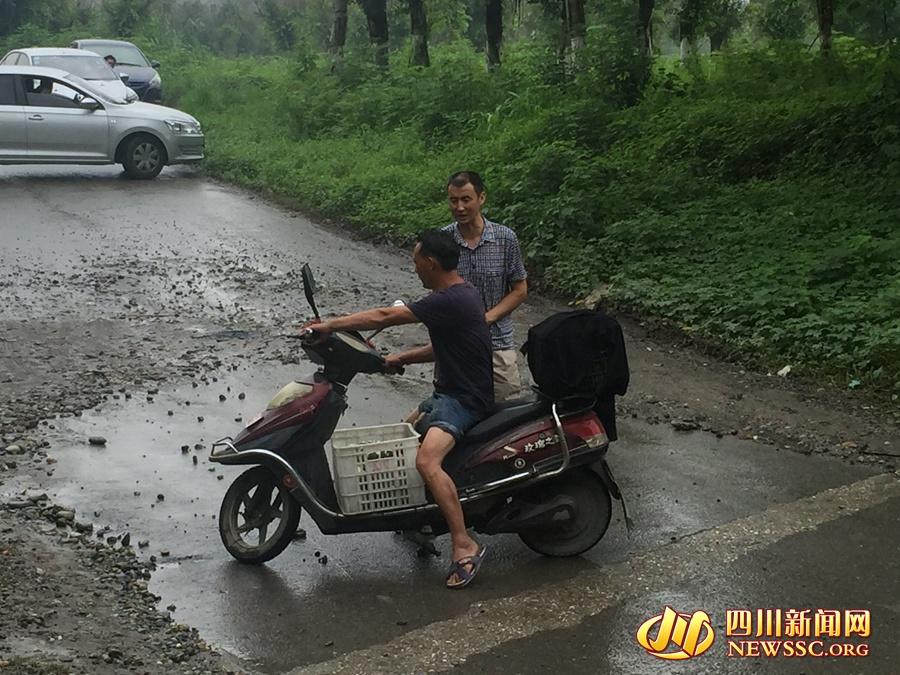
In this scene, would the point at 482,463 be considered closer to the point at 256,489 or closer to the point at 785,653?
the point at 256,489

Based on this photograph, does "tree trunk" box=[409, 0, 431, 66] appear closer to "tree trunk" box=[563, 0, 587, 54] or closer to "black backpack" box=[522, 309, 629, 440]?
"tree trunk" box=[563, 0, 587, 54]

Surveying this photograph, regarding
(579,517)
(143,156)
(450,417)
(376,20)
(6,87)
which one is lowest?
(579,517)

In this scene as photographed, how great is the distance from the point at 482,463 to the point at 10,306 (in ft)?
22.1

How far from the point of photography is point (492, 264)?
668cm

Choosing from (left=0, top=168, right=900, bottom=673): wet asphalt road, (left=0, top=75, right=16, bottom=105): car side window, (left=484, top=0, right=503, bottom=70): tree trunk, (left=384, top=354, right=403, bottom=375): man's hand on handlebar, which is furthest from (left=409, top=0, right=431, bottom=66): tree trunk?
(left=384, top=354, right=403, bottom=375): man's hand on handlebar

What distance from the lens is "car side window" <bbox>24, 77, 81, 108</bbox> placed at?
19.1m

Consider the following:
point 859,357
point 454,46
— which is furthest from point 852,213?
point 454,46

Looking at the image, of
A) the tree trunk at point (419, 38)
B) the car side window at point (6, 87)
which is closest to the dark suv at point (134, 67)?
the tree trunk at point (419, 38)

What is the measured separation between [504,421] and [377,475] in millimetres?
Result: 670

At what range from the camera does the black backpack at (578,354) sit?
5668 mm

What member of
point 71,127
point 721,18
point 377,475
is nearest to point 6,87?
point 71,127

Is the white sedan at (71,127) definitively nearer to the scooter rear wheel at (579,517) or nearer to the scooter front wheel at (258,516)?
the scooter front wheel at (258,516)

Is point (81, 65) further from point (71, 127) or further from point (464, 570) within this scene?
point (464, 570)

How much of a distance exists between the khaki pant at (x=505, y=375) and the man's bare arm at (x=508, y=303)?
26cm
